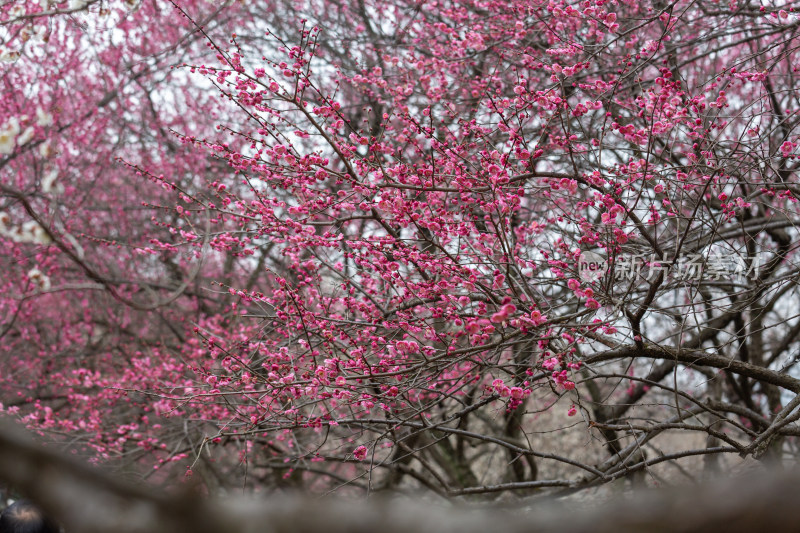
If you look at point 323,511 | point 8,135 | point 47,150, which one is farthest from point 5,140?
point 323,511

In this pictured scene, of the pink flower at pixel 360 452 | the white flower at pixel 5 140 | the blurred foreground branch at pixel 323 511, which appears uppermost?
the white flower at pixel 5 140

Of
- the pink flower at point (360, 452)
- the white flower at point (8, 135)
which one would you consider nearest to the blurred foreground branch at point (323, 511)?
the pink flower at point (360, 452)

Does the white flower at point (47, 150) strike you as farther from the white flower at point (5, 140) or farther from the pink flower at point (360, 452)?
the pink flower at point (360, 452)

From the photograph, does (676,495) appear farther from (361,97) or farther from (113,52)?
(113,52)

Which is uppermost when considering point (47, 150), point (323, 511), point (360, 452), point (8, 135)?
point (8, 135)

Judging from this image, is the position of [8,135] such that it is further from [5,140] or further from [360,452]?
[360,452]

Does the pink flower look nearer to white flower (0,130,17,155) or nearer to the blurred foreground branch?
the blurred foreground branch

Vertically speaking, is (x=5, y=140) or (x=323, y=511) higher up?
(x=5, y=140)

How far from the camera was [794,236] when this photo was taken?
6.80m

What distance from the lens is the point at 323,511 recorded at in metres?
0.95

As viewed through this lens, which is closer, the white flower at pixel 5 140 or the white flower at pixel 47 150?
the white flower at pixel 5 140

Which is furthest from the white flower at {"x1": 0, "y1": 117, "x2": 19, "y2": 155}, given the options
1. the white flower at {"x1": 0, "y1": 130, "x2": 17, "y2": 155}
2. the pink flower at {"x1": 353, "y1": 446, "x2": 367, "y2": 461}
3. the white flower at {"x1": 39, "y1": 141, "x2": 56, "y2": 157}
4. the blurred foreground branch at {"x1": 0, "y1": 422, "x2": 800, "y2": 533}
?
the blurred foreground branch at {"x1": 0, "y1": 422, "x2": 800, "y2": 533}

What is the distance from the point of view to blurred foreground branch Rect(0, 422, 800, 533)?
0.90 meters

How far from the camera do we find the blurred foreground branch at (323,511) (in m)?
0.90
